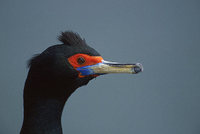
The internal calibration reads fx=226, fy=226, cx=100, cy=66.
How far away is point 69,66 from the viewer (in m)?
1.29

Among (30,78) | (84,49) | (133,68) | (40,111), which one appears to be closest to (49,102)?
(40,111)

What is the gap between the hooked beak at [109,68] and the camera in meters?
1.26

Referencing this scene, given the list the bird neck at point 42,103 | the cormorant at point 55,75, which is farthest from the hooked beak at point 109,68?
the bird neck at point 42,103

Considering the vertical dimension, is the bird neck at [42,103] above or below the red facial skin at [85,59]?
below

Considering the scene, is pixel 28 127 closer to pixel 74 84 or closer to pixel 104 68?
pixel 74 84

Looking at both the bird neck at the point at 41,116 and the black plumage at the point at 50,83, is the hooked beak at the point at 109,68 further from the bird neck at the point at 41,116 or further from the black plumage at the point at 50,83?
the bird neck at the point at 41,116

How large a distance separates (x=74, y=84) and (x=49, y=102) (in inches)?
7.2

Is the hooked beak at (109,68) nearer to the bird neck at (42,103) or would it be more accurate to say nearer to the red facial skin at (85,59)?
the red facial skin at (85,59)

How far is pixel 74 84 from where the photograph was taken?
4.39ft

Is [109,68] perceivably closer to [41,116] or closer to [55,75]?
[55,75]

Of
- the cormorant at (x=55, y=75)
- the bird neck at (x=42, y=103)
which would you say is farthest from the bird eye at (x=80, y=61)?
the bird neck at (x=42, y=103)

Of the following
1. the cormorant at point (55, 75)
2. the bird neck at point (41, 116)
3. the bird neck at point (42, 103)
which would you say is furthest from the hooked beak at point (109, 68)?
the bird neck at point (41, 116)

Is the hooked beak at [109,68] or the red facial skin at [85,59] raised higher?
the red facial skin at [85,59]

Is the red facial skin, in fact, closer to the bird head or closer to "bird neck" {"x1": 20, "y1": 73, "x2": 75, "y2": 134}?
the bird head
